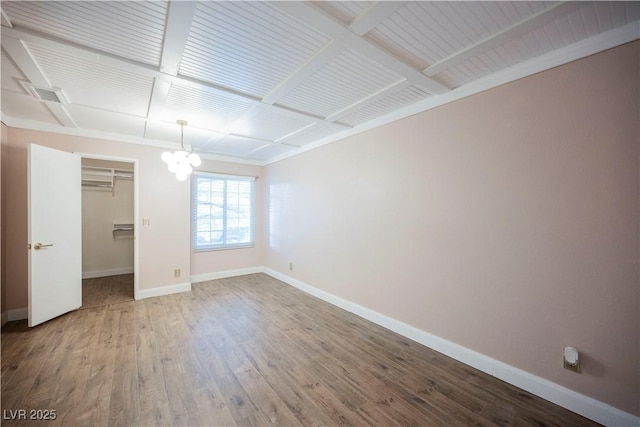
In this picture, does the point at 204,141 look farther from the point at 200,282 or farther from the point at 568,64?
the point at 568,64

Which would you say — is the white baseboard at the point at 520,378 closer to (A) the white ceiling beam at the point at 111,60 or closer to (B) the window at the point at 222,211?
(A) the white ceiling beam at the point at 111,60

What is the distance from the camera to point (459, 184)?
238 centimetres

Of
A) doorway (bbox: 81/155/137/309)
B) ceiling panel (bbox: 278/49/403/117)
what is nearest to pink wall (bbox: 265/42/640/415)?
ceiling panel (bbox: 278/49/403/117)

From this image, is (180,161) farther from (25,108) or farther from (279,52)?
(279,52)

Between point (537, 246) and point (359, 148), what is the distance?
222cm

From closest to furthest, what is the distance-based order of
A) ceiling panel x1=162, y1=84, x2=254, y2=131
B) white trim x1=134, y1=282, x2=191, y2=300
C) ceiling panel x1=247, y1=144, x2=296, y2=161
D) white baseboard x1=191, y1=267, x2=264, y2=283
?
ceiling panel x1=162, y1=84, x2=254, y2=131, white trim x1=134, y1=282, x2=191, y2=300, ceiling panel x1=247, y1=144, x2=296, y2=161, white baseboard x1=191, y1=267, x2=264, y2=283

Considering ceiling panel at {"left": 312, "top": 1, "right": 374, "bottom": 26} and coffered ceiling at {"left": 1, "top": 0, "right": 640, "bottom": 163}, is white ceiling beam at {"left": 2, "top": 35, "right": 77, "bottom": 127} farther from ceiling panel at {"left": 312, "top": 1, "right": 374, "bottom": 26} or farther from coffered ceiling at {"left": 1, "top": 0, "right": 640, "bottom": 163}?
ceiling panel at {"left": 312, "top": 1, "right": 374, "bottom": 26}

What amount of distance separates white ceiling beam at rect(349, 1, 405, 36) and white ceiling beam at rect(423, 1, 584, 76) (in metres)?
0.72

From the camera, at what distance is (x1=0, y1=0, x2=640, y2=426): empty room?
5.21ft

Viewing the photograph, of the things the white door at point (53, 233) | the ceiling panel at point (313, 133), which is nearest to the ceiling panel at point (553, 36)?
the ceiling panel at point (313, 133)

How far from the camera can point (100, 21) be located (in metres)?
1.54

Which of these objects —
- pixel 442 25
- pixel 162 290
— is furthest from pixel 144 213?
pixel 442 25

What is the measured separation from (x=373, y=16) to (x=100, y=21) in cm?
171

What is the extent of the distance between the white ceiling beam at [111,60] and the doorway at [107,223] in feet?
12.1
